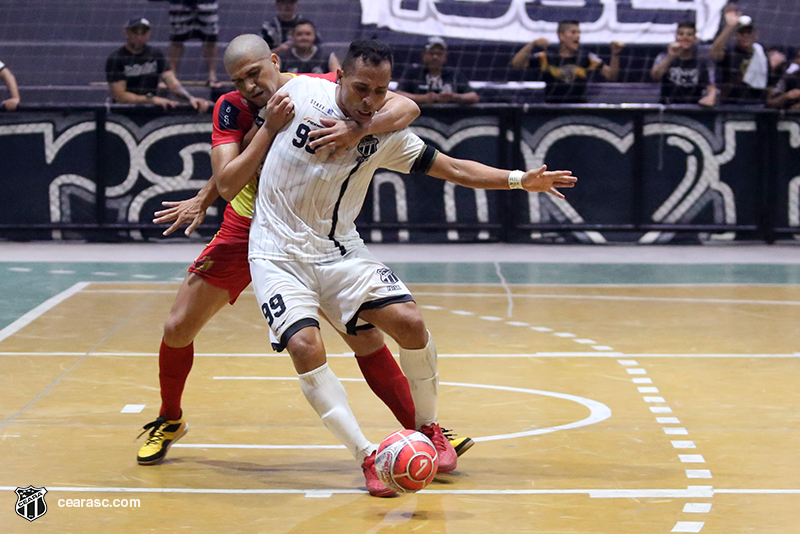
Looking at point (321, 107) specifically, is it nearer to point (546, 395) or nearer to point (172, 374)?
point (172, 374)

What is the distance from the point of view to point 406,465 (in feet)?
14.3

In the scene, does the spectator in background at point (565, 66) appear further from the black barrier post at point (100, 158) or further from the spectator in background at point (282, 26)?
the black barrier post at point (100, 158)

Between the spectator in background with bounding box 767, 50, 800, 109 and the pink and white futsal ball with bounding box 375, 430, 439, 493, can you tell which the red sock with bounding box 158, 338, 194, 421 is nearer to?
the pink and white futsal ball with bounding box 375, 430, 439, 493

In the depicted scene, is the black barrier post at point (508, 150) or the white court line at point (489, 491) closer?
the white court line at point (489, 491)

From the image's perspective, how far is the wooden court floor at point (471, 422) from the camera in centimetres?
443

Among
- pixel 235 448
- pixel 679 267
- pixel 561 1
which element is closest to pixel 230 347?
pixel 235 448

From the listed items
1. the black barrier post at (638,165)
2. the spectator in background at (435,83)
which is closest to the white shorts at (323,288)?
the spectator in background at (435,83)

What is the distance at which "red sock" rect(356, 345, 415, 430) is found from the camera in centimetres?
509

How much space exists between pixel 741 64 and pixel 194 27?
674cm

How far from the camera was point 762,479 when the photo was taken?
190 inches

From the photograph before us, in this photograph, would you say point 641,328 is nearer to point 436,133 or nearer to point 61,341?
point 61,341

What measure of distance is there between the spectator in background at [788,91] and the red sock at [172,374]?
31.8ft

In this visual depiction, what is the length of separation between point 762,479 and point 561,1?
11.1 meters
